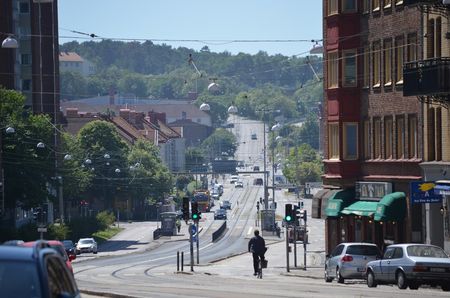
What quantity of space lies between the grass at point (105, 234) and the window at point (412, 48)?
64.6 metres

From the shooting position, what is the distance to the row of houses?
163ft

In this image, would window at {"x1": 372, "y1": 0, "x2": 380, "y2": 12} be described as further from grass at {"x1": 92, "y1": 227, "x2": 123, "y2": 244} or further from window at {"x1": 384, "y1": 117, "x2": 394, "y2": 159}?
grass at {"x1": 92, "y1": 227, "x2": 123, "y2": 244}

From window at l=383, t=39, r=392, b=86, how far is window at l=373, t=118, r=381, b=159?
1909 millimetres

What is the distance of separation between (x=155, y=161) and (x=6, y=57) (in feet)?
207

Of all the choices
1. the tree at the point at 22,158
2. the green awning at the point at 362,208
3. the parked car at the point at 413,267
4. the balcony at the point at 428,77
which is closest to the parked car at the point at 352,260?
the parked car at the point at 413,267

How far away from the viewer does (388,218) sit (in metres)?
54.5

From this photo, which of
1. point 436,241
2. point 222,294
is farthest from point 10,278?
point 436,241

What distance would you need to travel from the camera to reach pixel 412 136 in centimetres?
5459

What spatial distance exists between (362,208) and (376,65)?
19.1 feet

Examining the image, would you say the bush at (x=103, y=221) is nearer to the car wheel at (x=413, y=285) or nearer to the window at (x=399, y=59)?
the window at (x=399, y=59)

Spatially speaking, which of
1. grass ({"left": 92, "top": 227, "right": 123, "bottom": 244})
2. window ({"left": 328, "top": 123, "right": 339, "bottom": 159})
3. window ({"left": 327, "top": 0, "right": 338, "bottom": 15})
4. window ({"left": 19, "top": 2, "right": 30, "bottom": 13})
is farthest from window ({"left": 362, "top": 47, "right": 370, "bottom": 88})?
window ({"left": 19, "top": 2, "right": 30, "bottom": 13})

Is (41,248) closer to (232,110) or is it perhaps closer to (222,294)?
(222,294)

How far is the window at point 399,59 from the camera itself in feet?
181

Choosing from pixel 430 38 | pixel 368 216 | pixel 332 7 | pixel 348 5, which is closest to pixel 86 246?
pixel 332 7
